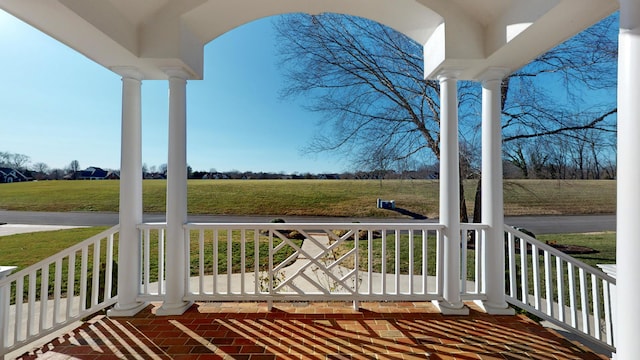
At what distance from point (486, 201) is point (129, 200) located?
375 centimetres

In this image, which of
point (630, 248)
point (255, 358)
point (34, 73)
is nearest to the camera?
point (630, 248)

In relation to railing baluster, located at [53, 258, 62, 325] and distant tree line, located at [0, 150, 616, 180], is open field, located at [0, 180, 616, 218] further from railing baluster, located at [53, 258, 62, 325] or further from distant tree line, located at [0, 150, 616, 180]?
railing baluster, located at [53, 258, 62, 325]

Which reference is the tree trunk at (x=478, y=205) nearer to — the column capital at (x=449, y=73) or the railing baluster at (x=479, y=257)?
the railing baluster at (x=479, y=257)

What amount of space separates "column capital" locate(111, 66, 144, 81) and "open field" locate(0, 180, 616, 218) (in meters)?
2.03

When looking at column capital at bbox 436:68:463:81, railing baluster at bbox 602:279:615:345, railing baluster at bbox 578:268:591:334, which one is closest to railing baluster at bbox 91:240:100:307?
column capital at bbox 436:68:463:81

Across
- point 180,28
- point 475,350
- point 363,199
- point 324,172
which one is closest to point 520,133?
point 363,199

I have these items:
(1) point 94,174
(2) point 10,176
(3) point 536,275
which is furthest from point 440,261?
(2) point 10,176

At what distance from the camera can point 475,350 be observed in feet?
7.38

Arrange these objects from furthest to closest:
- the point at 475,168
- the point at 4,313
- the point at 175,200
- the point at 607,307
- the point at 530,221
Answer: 1. the point at 530,221
2. the point at 475,168
3. the point at 175,200
4. the point at 607,307
5. the point at 4,313

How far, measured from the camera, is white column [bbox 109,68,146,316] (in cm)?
289

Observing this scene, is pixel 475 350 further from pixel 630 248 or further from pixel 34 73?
pixel 34 73

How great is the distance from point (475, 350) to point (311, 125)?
5173 mm

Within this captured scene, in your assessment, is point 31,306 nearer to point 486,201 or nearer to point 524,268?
point 486,201

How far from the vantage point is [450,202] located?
2.90 m
